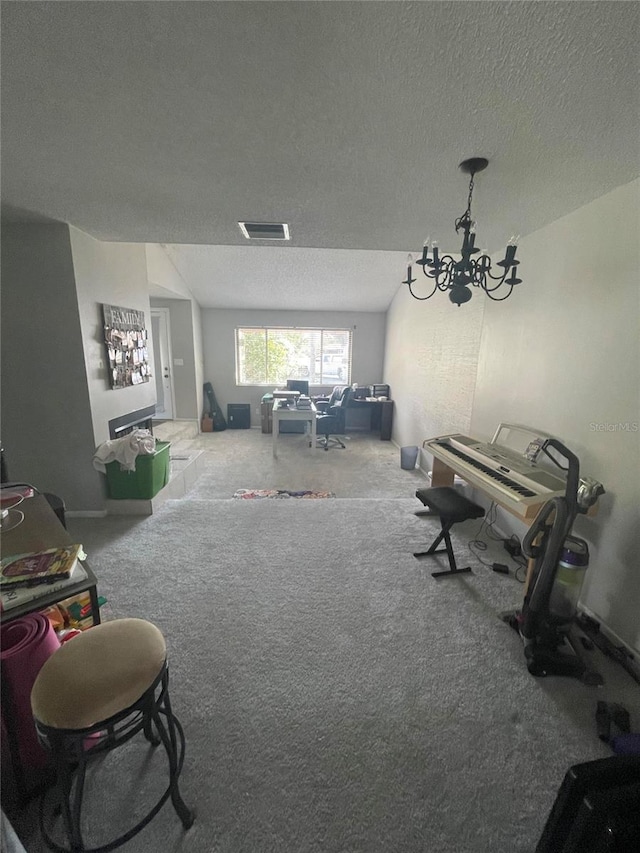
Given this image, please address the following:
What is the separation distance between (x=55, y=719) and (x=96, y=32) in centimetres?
190

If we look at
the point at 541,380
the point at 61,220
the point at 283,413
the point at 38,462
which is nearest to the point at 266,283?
the point at 283,413

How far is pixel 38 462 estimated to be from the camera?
2781 mm

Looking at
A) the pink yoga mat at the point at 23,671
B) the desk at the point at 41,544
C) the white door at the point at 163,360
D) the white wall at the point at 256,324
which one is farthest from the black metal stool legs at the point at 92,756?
the white wall at the point at 256,324

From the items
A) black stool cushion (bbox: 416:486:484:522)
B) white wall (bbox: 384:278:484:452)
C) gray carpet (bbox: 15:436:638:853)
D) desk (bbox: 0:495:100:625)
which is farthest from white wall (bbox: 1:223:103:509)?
white wall (bbox: 384:278:484:452)

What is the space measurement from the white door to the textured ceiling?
13.4ft

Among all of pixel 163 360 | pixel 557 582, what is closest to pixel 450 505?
pixel 557 582

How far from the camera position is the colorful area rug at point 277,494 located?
3.81 meters

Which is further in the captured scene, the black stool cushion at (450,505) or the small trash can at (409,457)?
the small trash can at (409,457)

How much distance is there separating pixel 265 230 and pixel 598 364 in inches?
92.2

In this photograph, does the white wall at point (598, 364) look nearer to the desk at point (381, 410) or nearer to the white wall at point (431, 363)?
the white wall at point (431, 363)

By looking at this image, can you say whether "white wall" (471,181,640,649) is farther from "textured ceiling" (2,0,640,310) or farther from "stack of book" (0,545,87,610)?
"stack of book" (0,545,87,610)

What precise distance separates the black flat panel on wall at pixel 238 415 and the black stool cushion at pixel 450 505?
16.5ft

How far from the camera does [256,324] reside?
669 centimetres

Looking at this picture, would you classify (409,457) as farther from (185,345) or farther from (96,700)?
(185,345)
